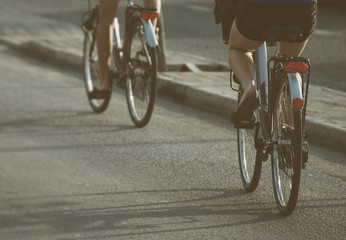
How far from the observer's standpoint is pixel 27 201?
523 centimetres

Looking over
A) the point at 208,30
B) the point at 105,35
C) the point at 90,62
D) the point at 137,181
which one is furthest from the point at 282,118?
the point at 208,30

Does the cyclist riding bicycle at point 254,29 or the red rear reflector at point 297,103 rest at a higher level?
the cyclist riding bicycle at point 254,29

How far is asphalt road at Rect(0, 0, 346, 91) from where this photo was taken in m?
11.1

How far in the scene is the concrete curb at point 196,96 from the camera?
280 inches

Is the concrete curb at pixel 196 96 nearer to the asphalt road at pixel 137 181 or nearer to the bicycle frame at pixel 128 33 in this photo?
the asphalt road at pixel 137 181

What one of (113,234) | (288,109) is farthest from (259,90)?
(113,234)

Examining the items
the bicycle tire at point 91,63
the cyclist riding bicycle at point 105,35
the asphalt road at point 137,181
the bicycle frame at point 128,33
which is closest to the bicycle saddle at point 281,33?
the asphalt road at point 137,181

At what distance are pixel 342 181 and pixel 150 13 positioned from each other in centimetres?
222

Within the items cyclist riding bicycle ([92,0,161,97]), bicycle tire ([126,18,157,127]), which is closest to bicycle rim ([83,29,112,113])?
cyclist riding bicycle ([92,0,161,97])

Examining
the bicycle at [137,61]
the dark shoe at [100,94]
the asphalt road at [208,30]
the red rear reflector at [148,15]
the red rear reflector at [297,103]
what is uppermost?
the red rear reflector at [297,103]

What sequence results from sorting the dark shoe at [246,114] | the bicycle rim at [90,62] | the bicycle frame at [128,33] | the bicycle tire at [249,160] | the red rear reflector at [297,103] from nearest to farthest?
the red rear reflector at [297,103] < the dark shoe at [246,114] < the bicycle tire at [249,160] < the bicycle frame at [128,33] < the bicycle rim at [90,62]

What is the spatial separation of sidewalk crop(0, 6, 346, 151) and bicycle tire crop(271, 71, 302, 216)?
1.86 metres

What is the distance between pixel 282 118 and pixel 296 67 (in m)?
0.36

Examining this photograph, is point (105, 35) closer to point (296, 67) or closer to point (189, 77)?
point (189, 77)
